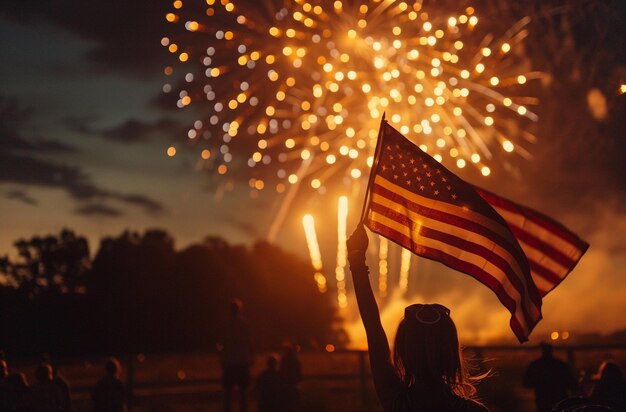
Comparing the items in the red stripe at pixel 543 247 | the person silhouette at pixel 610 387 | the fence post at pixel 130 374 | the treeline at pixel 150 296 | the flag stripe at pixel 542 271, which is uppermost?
the treeline at pixel 150 296

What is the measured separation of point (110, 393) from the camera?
465 inches

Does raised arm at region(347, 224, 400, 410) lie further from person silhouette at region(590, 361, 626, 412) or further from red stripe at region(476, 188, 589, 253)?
person silhouette at region(590, 361, 626, 412)

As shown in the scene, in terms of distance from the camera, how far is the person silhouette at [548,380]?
1105cm

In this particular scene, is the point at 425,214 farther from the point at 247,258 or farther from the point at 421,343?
the point at 247,258

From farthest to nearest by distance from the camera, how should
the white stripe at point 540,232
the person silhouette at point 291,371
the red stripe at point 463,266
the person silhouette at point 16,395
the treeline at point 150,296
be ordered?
the treeline at point 150,296 → the person silhouette at point 291,371 → the person silhouette at point 16,395 → the white stripe at point 540,232 → the red stripe at point 463,266

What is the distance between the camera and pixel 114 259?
53531mm

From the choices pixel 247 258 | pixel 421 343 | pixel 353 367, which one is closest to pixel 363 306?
pixel 421 343

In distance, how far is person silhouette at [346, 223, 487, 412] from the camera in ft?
11.3

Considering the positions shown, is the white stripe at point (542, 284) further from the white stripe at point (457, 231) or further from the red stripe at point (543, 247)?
the white stripe at point (457, 231)

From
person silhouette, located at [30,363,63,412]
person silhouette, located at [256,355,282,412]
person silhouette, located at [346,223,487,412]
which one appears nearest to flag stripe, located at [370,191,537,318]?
person silhouette, located at [346,223,487,412]

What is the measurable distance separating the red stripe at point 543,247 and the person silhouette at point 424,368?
494 centimetres

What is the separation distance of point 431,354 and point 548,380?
8.20m

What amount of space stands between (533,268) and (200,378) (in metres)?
11.6

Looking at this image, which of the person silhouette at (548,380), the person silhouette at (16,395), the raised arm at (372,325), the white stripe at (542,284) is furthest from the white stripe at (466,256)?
the person silhouette at (16,395)
